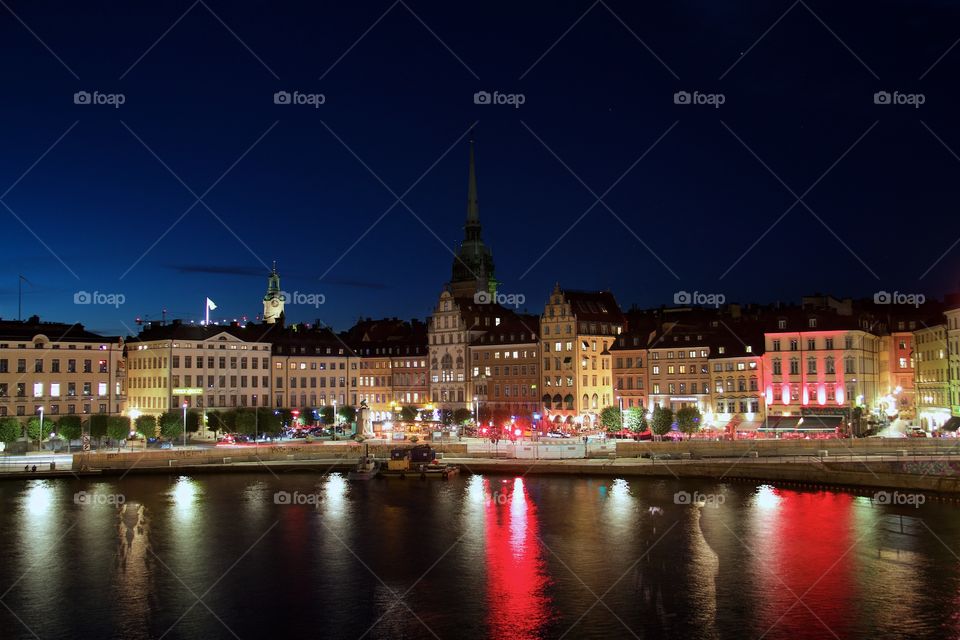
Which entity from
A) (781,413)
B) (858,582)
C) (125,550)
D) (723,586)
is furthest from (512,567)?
(781,413)

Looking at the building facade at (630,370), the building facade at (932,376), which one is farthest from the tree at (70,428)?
the building facade at (932,376)

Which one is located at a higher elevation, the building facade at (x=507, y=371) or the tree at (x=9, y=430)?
the building facade at (x=507, y=371)

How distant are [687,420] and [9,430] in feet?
130

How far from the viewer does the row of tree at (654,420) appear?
63.7 meters

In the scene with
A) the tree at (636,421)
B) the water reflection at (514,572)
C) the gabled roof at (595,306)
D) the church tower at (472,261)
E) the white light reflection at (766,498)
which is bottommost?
the water reflection at (514,572)

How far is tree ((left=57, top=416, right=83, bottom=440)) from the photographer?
6450 centimetres

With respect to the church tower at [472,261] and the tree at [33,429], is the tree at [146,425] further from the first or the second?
the church tower at [472,261]

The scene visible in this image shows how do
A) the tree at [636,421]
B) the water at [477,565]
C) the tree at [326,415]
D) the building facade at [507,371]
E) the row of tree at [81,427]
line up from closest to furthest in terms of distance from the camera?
the water at [477,565] → the row of tree at [81,427] → the tree at [636,421] → the building facade at [507,371] → the tree at [326,415]

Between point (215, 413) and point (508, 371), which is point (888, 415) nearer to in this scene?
point (508, 371)

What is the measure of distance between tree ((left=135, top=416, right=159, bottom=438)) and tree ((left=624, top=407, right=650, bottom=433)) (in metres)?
30.3

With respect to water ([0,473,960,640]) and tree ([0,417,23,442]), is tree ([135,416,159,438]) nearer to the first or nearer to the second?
tree ([0,417,23,442])

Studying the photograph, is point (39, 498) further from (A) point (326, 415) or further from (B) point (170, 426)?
(A) point (326, 415)

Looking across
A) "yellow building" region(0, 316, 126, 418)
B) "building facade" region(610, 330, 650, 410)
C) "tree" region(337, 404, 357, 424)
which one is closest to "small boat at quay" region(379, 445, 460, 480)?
"building facade" region(610, 330, 650, 410)

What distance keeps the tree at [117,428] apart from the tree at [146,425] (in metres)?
1.15
